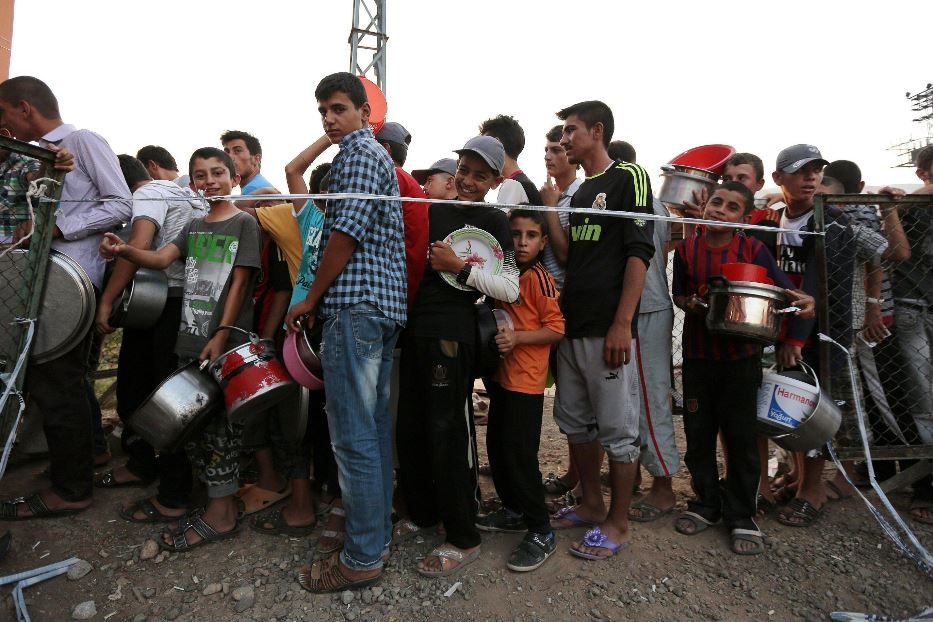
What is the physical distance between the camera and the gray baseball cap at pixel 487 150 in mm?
2727

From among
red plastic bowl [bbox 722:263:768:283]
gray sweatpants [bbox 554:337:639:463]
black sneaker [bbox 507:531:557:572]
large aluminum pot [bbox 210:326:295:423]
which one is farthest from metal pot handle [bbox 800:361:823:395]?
large aluminum pot [bbox 210:326:295:423]

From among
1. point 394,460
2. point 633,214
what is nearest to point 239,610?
point 394,460

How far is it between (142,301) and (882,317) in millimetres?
4183

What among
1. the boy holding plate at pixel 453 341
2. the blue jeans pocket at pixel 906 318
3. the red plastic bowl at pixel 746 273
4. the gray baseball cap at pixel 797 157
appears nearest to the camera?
the boy holding plate at pixel 453 341

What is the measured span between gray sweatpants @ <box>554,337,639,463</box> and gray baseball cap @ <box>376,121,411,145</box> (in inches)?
66.4

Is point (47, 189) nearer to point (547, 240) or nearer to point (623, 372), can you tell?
point (547, 240)

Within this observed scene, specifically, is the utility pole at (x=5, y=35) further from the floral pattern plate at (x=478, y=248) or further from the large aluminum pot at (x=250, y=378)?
the floral pattern plate at (x=478, y=248)

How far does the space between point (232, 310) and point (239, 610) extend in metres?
1.37

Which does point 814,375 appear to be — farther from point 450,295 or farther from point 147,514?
point 147,514

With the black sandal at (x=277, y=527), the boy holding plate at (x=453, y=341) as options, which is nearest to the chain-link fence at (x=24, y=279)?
the black sandal at (x=277, y=527)

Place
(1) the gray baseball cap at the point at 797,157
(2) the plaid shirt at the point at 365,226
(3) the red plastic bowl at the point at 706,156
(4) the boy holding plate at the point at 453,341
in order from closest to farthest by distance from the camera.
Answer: (2) the plaid shirt at the point at 365,226 → (4) the boy holding plate at the point at 453,341 → (1) the gray baseball cap at the point at 797,157 → (3) the red plastic bowl at the point at 706,156

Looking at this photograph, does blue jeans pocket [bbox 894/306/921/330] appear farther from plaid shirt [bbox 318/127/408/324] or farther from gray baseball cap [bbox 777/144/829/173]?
plaid shirt [bbox 318/127/408/324]

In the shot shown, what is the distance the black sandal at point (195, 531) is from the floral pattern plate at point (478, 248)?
1.76 m

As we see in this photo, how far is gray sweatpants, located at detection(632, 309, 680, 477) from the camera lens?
3.14 meters
